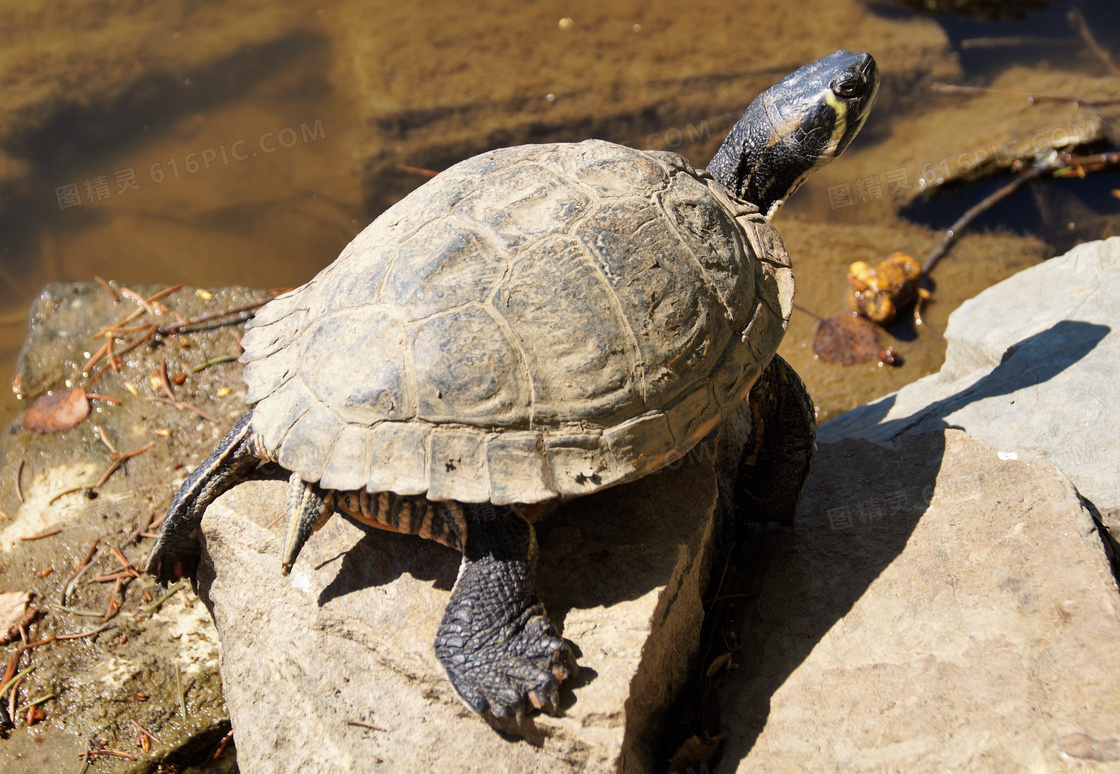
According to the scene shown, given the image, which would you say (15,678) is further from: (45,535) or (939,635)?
(939,635)

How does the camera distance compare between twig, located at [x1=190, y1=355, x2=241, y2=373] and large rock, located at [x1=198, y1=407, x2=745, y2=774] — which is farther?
twig, located at [x1=190, y1=355, x2=241, y2=373]

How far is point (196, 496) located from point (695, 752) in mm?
2654

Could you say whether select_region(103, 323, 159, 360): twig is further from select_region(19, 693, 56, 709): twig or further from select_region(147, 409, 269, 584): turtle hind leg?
select_region(19, 693, 56, 709): twig

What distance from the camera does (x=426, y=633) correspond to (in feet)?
10.1

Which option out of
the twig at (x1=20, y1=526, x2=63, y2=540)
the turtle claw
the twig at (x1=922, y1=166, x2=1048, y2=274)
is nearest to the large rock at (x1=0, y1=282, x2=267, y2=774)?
the twig at (x1=20, y1=526, x2=63, y2=540)

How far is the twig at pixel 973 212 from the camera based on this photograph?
686cm

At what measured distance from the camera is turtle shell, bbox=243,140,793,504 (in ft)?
9.25

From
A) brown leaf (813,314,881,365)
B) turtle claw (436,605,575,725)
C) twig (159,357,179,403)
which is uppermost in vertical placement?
turtle claw (436,605,575,725)

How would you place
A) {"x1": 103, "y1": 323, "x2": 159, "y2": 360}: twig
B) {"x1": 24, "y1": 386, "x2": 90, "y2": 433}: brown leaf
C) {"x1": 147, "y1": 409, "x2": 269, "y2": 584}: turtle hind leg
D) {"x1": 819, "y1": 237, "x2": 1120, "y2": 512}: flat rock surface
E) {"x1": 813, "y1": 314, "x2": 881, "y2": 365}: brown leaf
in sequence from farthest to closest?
1. {"x1": 813, "y1": 314, "x2": 881, "y2": 365}: brown leaf
2. {"x1": 103, "y1": 323, "x2": 159, "y2": 360}: twig
3. {"x1": 24, "y1": 386, "x2": 90, "y2": 433}: brown leaf
4. {"x1": 819, "y1": 237, "x2": 1120, "y2": 512}: flat rock surface
5. {"x1": 147, "y1": 409, "x2": 269, "y2": 584}: turtle hind leg

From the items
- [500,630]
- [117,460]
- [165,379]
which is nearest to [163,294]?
[165,379]

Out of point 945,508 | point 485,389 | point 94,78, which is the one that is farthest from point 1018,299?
point 94,78

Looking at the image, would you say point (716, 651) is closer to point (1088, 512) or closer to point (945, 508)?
point (945, 508)

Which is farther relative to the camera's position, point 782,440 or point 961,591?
point 782,440

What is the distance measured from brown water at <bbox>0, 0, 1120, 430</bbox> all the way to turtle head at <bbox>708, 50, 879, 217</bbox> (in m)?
2.41
